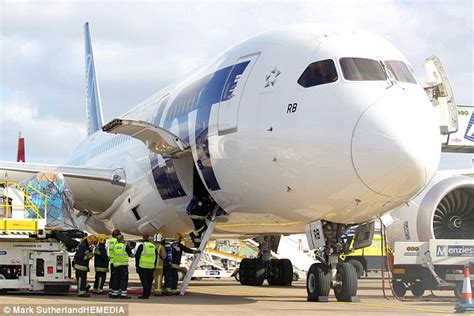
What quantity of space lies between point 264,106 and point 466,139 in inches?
1090

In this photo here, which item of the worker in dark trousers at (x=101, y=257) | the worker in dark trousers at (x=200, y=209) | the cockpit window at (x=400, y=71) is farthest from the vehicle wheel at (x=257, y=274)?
the cockpit window at (x=400, y=71)

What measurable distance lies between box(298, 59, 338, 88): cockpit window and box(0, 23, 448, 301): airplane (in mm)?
17

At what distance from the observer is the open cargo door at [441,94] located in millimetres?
15867

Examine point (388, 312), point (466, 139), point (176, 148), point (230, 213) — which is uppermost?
point (466, 139)

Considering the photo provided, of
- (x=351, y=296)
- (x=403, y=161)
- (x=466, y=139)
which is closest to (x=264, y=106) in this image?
(x=403, y=161)

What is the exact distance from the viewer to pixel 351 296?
1395 centimetres

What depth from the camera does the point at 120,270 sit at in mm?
15117

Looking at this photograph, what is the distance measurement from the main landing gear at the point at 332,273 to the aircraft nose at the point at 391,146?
175cm

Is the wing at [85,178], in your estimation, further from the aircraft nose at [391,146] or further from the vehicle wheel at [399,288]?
the aircraft nose at [391,146]

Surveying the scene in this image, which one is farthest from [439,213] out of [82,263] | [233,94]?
[82,263]

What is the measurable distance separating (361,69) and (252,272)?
29.5ft

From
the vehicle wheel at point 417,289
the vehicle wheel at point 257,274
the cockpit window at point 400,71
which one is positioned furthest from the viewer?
the vehicle wheel at point 257,274

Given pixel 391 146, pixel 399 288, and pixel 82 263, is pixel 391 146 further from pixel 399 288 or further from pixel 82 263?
pixel 399 288

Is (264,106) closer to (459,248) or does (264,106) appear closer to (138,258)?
(138,258)
